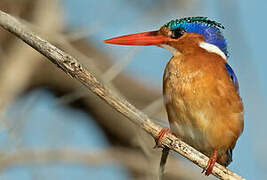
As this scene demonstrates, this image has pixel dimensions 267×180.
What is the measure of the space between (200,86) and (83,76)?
102cm

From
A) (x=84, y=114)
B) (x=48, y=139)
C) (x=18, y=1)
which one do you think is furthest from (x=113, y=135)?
(x=48, y=139)

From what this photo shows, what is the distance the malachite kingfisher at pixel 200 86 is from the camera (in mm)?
3812

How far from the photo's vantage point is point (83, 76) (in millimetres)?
3096

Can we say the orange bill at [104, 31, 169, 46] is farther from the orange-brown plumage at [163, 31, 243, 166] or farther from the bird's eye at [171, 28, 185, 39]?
the orange-brown plumage at [163, 31, 243, 166]

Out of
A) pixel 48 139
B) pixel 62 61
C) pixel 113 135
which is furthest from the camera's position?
pixel 113 135

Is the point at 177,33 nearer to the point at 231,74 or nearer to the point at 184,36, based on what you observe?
the point at 184,36

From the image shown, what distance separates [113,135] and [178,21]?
5043 millimetres

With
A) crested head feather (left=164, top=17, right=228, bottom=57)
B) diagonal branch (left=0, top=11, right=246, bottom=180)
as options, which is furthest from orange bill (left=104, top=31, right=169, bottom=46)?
diagonal branch (left=0, top=11, right=246, bottom=180)

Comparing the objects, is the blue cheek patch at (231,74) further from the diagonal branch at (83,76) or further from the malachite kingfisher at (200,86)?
the diagonal branch at (83,76)

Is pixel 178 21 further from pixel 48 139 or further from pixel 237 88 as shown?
pixel 48 139

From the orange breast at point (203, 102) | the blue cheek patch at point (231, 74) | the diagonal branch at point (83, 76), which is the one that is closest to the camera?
the diagonal branch at point (83, 76)

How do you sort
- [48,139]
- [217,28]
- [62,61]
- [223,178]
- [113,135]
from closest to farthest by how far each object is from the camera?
[62,61] < [223,178] < [217,28] < [48,139] < [113,135]

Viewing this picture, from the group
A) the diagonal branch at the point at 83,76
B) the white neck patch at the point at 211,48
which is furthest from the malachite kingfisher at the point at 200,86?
the diagonal branch at the point at 83,76

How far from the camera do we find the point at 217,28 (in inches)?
165
